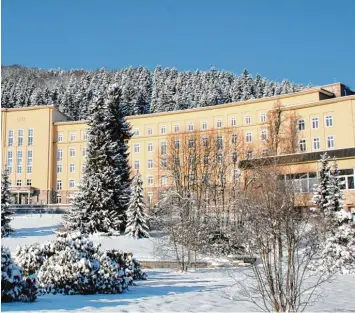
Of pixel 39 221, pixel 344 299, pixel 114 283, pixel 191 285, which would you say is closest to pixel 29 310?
pixel 114 283

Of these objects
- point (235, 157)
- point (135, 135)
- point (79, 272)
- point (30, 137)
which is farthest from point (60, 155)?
point (79, 272)

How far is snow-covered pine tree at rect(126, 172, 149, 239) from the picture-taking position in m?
29.6

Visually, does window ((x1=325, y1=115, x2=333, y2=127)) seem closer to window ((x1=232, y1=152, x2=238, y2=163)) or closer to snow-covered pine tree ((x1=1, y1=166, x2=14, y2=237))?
window ((x1=232, y1=152, x2=238, y2=163))

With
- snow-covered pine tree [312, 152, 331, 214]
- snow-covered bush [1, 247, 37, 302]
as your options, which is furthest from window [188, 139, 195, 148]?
snow-covered bush [1, 247, 37, 302]

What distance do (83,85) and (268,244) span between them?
94979mm

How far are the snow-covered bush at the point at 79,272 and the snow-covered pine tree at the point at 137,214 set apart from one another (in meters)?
17.2

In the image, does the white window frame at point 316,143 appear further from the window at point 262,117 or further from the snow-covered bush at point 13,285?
the snow-covered bush at point 13,285

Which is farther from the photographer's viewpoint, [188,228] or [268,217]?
[188,228]

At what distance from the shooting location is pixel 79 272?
36.6ft

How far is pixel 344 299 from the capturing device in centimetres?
1104

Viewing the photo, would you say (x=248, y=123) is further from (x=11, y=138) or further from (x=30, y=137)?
(x=11, y=138)

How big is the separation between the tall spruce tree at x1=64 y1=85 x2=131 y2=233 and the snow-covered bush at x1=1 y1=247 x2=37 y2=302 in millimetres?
20398

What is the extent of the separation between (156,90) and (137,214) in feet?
221

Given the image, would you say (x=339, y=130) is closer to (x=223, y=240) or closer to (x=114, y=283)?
(x=223, y=240)
